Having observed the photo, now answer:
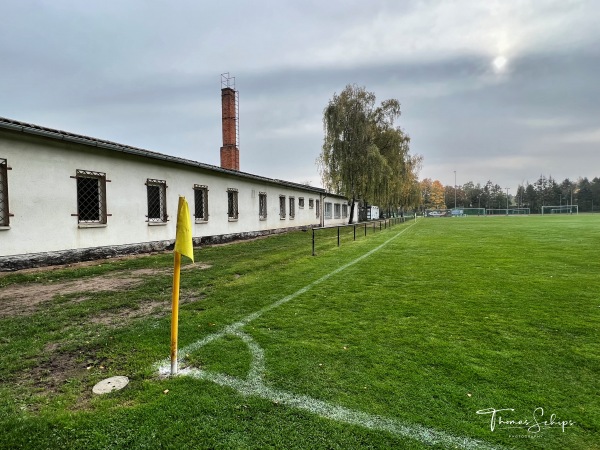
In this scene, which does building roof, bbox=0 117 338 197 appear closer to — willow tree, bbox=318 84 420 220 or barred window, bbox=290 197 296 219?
barred window, bbox=290 197 296 219

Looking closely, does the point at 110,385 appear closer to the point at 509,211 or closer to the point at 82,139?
the point at 82,139

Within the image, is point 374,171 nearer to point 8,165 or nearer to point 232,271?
point 232,271

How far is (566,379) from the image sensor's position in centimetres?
282

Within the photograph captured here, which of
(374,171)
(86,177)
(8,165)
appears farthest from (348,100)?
(8,165)

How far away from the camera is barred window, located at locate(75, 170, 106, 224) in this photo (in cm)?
978

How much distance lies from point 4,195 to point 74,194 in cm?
160

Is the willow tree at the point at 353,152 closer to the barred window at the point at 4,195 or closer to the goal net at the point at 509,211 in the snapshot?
the barred window at the point at 4,195

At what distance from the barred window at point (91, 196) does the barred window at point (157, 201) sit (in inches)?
72.9

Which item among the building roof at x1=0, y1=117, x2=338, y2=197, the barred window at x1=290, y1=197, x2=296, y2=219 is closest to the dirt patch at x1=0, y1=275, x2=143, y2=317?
the building roof at x1=0, y1=117, x2=338, y2=197

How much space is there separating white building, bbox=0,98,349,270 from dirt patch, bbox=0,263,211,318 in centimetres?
233

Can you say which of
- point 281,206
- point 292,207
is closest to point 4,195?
point 281,206

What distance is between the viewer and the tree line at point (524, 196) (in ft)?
332

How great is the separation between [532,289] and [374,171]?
22111mm

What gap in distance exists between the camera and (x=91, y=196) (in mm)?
10172
